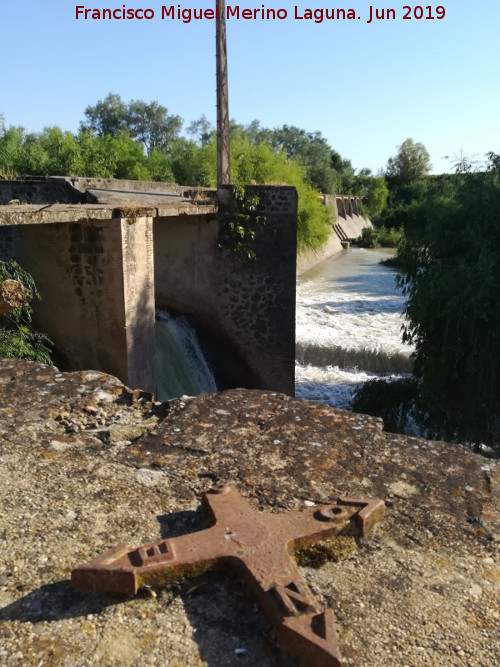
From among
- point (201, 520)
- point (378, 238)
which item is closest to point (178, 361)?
point (201, 520)

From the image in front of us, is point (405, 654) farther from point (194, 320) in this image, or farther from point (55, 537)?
point (194, 320)

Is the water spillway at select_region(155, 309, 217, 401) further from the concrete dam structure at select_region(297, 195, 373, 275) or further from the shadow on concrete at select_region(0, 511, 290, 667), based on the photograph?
the concrete dam structure at select_region(297, 195, 373, 275)

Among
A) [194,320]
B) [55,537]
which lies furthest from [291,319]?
[55,537]

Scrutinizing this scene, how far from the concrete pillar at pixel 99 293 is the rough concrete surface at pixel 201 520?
4.53m

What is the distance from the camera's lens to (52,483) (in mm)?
2203

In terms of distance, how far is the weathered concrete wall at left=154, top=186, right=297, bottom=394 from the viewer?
10672 millimetres

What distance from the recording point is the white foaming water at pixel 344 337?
524 inches

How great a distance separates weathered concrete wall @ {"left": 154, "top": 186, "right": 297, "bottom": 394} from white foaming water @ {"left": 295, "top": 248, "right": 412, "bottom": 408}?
1.87 metres

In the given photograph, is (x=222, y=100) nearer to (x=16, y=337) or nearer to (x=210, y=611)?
(x=16, y=337)

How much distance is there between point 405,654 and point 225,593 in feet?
1.68

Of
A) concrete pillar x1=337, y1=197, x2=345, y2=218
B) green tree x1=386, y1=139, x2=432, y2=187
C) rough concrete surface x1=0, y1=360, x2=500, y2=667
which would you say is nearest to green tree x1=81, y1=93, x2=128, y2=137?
concrete pillar x1=337, y1=197, x2=345, y2=218

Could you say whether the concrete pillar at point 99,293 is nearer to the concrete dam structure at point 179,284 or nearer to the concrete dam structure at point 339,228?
the concrete dam structure at point 179,284

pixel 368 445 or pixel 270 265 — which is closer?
pixel 368 445

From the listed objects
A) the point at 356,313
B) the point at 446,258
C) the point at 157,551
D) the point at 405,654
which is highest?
the point at 446,258
